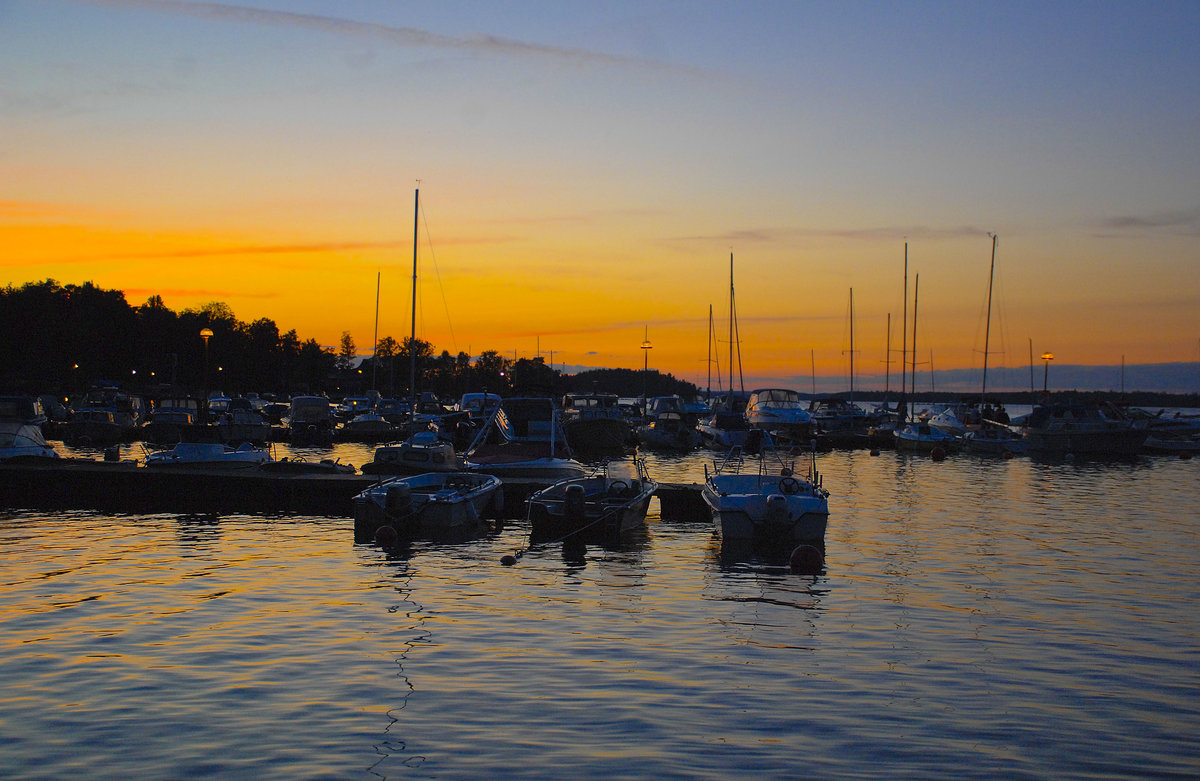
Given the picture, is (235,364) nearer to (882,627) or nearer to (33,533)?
(33,533)

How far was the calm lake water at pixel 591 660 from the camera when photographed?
1065 cm

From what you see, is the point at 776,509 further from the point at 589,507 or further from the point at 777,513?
the point at 589,507

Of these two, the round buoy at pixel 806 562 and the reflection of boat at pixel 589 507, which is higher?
the reflection of boat at pixel 589 507

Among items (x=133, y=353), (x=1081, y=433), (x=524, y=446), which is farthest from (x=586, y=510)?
(x=133, y=353)

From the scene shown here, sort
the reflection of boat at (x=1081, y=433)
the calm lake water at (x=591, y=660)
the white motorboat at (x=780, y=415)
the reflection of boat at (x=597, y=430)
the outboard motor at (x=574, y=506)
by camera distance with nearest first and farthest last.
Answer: the calm lake water at (x=591, y=660) < the outboard motor at (x=574, y=506) < the reflection of boat at (x=597, y=430) < the reflection of boat at (x=1081, y=433) < the white motorboat at (x=780, y=415)

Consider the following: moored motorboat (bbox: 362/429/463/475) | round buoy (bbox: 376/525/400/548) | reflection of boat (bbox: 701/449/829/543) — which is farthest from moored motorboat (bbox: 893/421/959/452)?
round buoy (bbox: 376/525/400/548)

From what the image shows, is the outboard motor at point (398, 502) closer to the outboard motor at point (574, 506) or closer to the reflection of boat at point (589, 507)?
the reflection of boat at point (589, 507)

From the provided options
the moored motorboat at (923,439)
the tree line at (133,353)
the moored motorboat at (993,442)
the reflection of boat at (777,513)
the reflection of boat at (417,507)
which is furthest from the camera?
the tree line at (133,353)

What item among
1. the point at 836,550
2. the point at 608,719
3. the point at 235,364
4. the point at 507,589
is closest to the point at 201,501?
the point at 507,589

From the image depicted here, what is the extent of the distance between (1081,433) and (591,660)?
62.5 m

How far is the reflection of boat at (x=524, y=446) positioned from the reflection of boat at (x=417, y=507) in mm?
4905

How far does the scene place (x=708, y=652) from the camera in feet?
50.0

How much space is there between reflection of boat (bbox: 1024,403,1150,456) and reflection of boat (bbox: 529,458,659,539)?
48.5 metres

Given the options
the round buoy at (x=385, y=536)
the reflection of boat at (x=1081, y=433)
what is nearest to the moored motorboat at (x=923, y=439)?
the reflection of boat at (x=1081, y=433)
